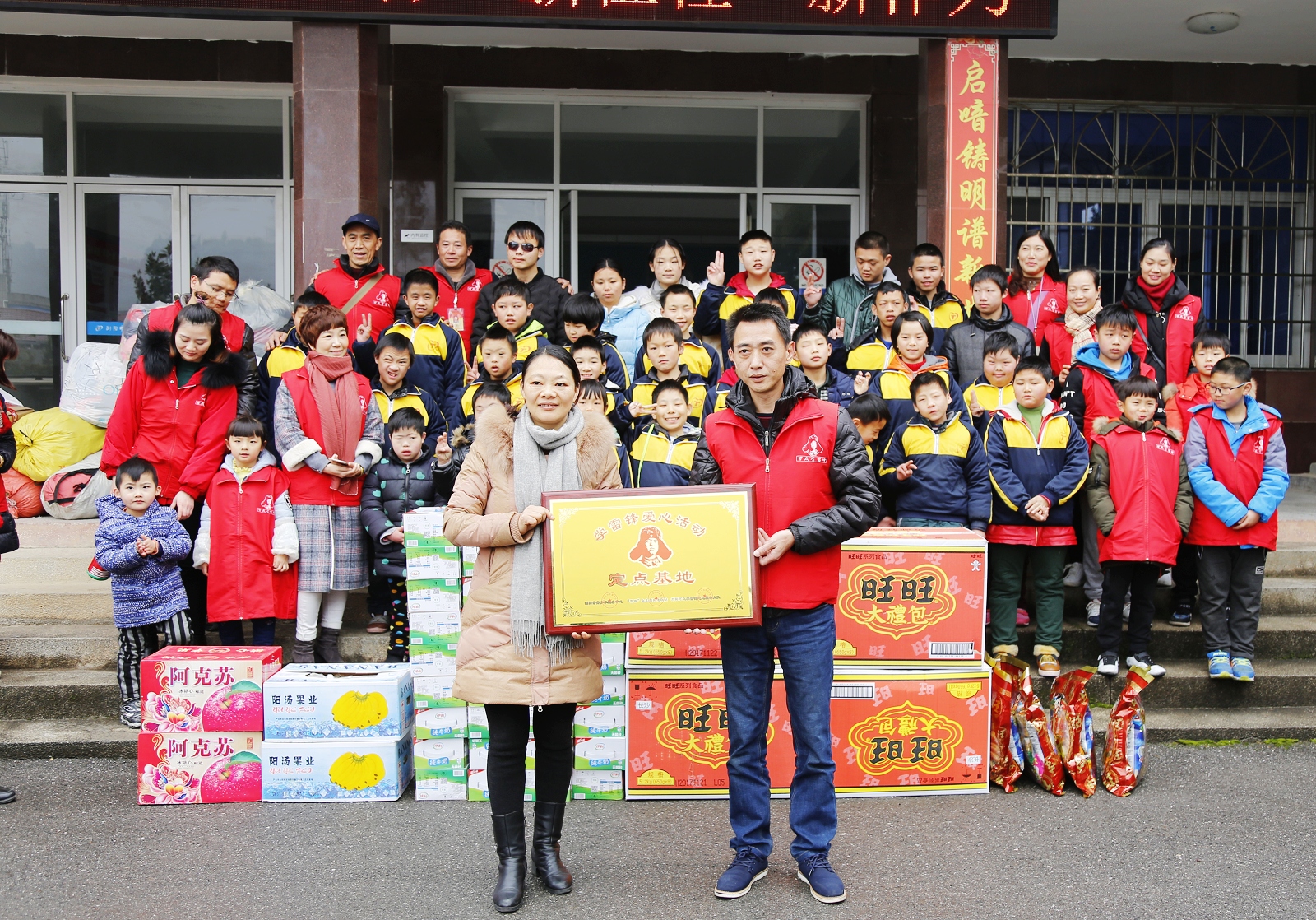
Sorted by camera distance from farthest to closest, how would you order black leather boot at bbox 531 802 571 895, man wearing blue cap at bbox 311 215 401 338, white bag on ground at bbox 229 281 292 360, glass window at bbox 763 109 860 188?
glass window at bbox 763 109 860 188 < white bag on ground at bbox 229 281 292 360 < man wearing blue cap at bbox 311 215 401 338 < black leather boot at bbox 531 802 571 895

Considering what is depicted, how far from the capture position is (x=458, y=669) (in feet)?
10.9

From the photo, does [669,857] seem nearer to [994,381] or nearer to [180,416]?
[994,381]

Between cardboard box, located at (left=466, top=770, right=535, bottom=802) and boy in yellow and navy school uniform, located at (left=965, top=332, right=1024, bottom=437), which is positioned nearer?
cardboard box, located at (left=466, top=770, right=535, bottom=802)

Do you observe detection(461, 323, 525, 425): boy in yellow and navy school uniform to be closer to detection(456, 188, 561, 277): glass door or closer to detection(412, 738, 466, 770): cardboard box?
detection(412, 738, 466, 770): cardboard box

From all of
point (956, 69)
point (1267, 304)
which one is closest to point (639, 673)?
point (956, 69)

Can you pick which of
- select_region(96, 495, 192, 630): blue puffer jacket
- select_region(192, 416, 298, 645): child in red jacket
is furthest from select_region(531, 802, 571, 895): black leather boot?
select_region(96, 495, 192, 630): blue puffer jacket

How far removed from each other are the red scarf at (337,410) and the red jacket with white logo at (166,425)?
52 cm

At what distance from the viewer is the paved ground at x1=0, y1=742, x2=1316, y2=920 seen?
3.30m

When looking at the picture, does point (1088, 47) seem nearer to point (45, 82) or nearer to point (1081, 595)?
point (1081, 595)

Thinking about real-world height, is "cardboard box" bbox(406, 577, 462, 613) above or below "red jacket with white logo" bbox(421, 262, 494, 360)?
below

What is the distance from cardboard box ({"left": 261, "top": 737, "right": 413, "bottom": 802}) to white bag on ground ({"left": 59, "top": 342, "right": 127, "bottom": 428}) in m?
4.06

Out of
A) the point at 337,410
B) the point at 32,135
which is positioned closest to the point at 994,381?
the point at 337,410

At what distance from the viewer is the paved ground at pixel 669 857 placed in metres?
3.30

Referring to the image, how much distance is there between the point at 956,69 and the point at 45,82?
7622mm
